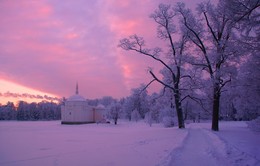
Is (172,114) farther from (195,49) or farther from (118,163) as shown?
(118,163)

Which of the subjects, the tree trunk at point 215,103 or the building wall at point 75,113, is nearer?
the tree trunk at point 215,103

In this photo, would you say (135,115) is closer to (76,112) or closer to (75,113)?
(76,112)

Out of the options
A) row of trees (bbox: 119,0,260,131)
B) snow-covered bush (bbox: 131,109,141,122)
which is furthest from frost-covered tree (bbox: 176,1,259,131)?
snow-covered bush (bbox: 131,109,141,122)

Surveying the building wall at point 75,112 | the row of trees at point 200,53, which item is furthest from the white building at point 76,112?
the row of trees at point 200,53

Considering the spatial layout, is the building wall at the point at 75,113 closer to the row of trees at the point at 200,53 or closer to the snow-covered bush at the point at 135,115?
the snow-covered bush at the point at 135,115

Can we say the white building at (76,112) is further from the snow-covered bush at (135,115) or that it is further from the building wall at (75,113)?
the snow-covered bush at (135,115)

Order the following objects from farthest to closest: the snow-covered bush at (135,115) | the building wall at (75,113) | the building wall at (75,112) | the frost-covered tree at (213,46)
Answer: the snow-covered bush at (135,115), the building wall at (75,112), the building wall at (75,113), the frost-covered tree at (213,46)

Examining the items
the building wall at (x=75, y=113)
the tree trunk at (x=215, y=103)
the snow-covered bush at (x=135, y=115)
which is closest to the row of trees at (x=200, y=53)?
the tree trunk at (x=215, y=103)

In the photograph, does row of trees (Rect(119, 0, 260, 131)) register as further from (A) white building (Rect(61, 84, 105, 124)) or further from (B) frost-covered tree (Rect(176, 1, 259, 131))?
(A) white building (Rect(61, 84, 105, 124))

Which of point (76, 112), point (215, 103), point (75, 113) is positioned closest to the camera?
point (215, 103)

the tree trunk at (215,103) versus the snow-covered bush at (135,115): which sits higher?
the tree trunk at (215,103)

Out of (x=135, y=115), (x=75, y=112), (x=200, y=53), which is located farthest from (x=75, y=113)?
(x=200, y=53)

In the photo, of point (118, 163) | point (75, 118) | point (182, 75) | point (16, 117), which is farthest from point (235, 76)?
point (16, 117)

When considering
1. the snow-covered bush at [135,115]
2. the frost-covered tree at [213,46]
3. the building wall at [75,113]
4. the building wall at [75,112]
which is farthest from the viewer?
the snow-covered bush at [135,115]
